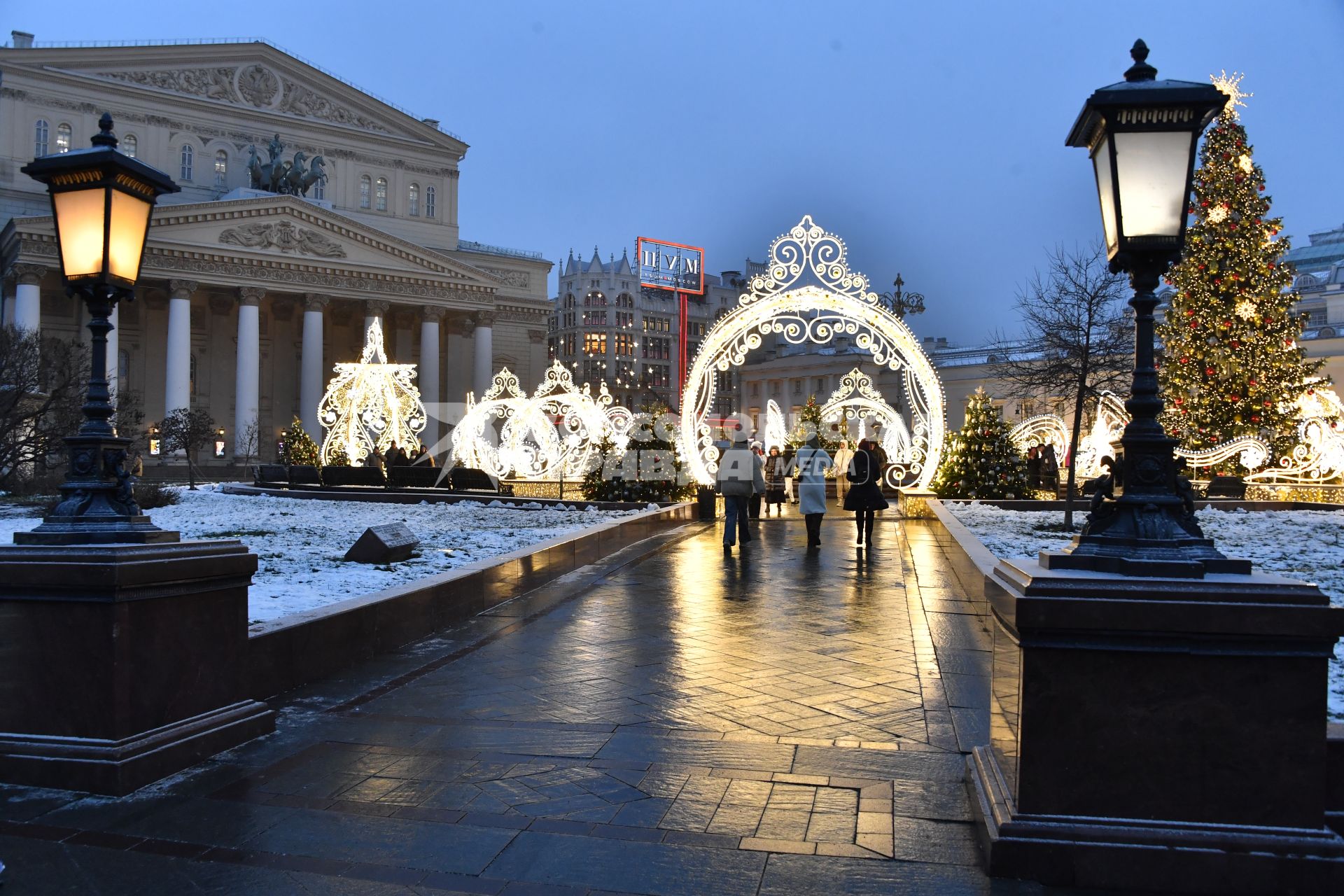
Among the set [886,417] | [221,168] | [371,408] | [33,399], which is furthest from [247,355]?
[886,417]

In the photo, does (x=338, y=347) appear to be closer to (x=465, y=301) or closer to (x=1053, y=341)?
(x=465, y=301)

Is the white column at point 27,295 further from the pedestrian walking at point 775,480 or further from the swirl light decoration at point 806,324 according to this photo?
the swirl light decoration at point 806,324

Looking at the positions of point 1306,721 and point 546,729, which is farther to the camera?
point 546,729

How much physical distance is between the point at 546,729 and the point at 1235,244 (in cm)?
2922

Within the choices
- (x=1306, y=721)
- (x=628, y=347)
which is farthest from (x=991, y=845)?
(x=628, y=347)

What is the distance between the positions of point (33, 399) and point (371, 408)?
10.6m

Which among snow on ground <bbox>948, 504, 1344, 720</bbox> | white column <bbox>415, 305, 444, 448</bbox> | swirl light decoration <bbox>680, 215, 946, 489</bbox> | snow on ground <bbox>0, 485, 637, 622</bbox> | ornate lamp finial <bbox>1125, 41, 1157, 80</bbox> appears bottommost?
snow on ground <bbox>0, 485, 637, 622</bbox>

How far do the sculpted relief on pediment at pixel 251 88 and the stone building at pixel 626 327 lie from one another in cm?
5122

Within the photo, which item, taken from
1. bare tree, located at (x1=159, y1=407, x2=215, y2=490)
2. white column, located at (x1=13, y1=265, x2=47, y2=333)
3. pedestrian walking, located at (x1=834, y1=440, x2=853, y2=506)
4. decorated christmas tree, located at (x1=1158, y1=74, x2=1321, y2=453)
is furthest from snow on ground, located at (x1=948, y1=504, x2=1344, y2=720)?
white column, located at (x1=13, y1=265, x2=47, y2=333)

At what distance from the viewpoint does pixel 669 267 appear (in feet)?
184

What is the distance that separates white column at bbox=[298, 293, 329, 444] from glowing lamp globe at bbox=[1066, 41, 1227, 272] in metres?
54.3

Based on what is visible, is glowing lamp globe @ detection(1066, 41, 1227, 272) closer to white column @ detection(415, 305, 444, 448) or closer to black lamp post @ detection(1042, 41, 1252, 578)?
black lamp post @ detection(1042, 41, 1252, 578)

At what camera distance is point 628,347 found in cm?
11450

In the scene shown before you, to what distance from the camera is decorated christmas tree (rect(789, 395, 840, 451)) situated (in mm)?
35562
